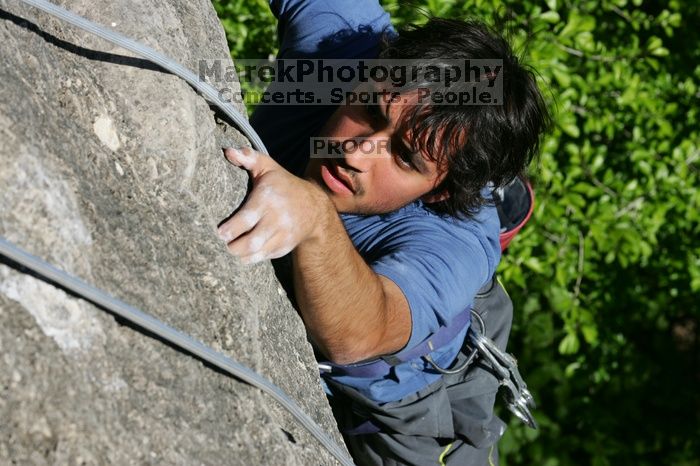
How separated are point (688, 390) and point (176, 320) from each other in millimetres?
4103

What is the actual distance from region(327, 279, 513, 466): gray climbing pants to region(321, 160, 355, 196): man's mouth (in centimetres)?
45

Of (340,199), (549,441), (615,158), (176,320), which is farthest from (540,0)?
(176,320)

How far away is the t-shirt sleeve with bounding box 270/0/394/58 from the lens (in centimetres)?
251

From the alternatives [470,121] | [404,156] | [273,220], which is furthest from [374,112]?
[273,220]

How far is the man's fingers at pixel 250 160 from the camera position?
1616mm

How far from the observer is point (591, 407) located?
4.52 m

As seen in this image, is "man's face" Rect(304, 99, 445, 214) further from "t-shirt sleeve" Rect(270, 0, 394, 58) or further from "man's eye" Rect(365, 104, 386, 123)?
"t-shirt sleeve" Rect(270, 0, 394, 58)

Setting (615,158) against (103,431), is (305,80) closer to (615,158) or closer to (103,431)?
(103,431)

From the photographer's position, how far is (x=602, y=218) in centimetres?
374

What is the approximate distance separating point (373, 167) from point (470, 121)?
28 centimetres

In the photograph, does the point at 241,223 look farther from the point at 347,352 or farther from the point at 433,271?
the point at 433,271

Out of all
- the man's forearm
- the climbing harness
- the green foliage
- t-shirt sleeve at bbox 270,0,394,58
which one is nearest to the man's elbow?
the man's forearm

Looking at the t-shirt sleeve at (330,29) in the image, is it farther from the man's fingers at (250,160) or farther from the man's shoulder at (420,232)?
the man's fingers at (250,160)

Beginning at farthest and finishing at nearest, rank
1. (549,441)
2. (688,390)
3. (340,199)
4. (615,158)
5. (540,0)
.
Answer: (688,390) → (549,441) → (615,158) → (540,0) → (340,199)
